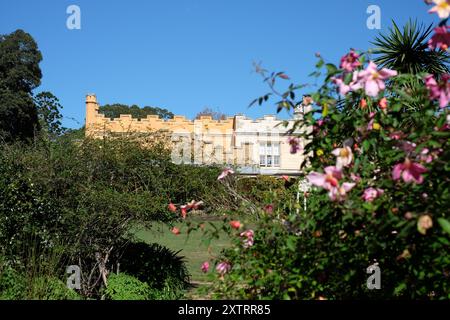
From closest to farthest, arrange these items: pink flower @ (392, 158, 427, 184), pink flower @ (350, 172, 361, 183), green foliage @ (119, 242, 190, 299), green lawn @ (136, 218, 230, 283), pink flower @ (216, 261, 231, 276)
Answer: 1. pink flower @ (392, 158, 427, 184)
2. pink flower @ (350, 172, 361, 183)
3. pink flower @ (216, 261, 231, 276)
4. green foliage @ (119, 242, 190, 299)
5. green lawn @ (136, 218, 230, 283)

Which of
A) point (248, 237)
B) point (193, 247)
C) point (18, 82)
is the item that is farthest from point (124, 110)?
point (248, 237)

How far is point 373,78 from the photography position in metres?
3.00

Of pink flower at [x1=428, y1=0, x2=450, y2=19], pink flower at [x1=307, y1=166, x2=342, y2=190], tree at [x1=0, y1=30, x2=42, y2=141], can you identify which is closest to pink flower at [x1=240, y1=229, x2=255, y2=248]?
pink flower at [x1=307, y1=166, x2=342, y2=190]

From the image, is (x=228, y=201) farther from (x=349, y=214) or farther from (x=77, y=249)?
(x=349, y=214)

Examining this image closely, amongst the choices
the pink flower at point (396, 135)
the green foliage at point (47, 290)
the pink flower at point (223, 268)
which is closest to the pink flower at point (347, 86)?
the pink flower at point (396, 135)

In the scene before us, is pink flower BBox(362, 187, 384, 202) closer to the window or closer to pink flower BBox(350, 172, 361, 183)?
pink flower BBox(350, 172, 361, 183)

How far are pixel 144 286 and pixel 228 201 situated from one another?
2.90 m

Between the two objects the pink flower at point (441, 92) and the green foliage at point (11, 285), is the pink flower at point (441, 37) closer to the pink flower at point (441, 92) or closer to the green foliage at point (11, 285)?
the pink flower at point (441, 92)

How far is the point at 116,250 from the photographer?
31.8ft

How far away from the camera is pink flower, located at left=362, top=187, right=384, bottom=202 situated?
2965 millimetres

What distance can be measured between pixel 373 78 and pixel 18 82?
38.7m

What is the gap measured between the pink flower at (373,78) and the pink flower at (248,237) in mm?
1502

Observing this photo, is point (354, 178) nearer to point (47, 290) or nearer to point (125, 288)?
point (47, 290)
